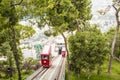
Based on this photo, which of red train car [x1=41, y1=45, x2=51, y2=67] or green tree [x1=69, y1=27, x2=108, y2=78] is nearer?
green tree [x1=69, y1=27, x2=108, y2=78]

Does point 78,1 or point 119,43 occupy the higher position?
point 78,1

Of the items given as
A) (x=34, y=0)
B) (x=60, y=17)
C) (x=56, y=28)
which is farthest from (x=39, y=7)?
(x=56, y=28)

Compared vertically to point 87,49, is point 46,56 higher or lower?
lower

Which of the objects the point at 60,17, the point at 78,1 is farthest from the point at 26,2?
the point at 78,1

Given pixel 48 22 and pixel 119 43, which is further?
pixel 119 43

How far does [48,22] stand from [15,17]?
16523mm

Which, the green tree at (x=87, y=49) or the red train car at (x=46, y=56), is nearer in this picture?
the green tree at (x=87, y=49)

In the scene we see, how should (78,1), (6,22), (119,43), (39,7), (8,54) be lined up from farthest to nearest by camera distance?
1. (119,43)
2. (78,1)
3. (8,54)
4. (39,7)
5. (6,22)

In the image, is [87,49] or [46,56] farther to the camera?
[46,56]

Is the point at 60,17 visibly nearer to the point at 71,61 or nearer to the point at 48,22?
the point at 48,22

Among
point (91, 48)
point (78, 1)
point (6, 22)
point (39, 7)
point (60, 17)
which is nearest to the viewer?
point (6, 22)

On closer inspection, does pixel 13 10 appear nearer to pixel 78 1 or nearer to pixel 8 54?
pixel 8 54

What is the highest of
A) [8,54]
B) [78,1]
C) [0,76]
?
[78,1]

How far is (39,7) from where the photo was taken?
1936 cm
